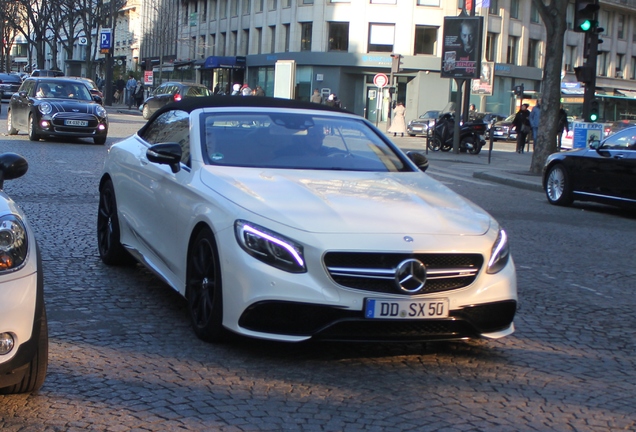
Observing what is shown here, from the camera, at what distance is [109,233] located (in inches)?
300

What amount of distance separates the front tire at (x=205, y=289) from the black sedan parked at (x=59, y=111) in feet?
57.7

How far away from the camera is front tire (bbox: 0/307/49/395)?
4102mm

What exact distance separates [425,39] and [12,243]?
56.8 metres

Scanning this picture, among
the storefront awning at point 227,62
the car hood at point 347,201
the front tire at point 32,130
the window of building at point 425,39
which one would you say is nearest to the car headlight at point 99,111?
the front tire at point 32,130

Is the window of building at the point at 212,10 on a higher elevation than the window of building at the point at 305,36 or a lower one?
higher

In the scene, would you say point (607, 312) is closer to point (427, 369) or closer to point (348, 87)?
point (427, 369)

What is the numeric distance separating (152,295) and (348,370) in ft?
7.12

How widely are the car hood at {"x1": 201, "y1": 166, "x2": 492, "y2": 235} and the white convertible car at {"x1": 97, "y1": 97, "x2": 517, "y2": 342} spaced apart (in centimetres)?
1

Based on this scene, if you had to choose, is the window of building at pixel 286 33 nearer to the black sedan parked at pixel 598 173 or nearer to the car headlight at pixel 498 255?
the black sedan parked at pixel 598 173

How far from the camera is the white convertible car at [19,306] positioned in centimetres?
384

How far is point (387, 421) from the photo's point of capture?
13.6 ft

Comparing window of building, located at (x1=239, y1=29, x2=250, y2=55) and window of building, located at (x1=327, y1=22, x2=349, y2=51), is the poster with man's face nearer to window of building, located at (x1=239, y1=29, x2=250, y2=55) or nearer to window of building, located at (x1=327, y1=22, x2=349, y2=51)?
window of building, located at (x1=327, y1=22, x2=349, y2=51)

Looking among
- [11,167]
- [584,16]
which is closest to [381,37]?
[584,16]

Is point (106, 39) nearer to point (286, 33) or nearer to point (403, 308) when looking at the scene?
point (286, 33)
